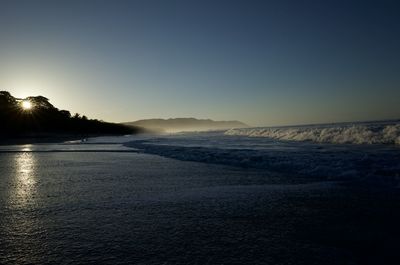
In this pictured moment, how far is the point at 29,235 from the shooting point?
471cm

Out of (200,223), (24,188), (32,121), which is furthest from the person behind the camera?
(32,121)

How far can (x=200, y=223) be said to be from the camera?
5.34 metres

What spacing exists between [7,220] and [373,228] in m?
6.31

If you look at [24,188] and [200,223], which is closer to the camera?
[200,223]

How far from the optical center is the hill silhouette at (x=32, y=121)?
6856 cm

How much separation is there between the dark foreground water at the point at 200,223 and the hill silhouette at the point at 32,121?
58.9m

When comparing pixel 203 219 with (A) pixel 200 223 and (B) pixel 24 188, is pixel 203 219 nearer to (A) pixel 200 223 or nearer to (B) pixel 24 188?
(A) pixel 200 223

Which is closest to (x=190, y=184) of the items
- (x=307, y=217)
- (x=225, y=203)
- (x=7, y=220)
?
(x=225, y=203)

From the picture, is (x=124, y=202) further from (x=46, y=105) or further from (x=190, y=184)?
(x=46, y=105)

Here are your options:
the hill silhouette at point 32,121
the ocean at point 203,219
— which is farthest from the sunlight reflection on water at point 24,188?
the hill silhouette at point 32,121

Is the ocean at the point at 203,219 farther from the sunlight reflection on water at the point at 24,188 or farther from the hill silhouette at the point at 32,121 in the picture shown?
the hill silhouette at the point at 32,121

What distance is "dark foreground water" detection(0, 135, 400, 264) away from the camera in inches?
156

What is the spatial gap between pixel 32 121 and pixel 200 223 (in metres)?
87.0

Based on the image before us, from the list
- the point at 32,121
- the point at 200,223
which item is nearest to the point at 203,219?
the point at 200,223
